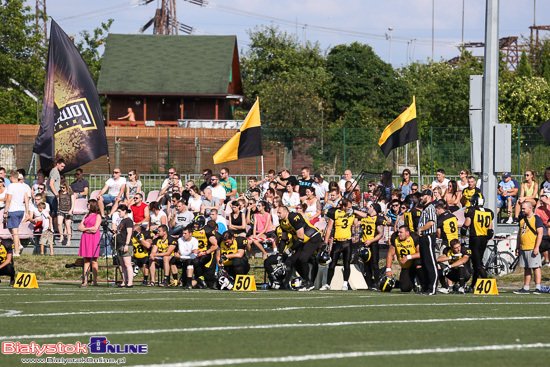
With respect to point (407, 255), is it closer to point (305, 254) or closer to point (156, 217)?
point (305, 254)

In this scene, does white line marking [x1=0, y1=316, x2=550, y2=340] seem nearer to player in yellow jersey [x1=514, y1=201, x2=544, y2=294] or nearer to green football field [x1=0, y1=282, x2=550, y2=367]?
green football field [x1=0, y1=282, x2=550, y2=367]

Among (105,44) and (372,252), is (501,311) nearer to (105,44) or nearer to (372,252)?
(372,252)

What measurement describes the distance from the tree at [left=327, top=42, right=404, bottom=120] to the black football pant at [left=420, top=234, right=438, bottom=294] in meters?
41.7

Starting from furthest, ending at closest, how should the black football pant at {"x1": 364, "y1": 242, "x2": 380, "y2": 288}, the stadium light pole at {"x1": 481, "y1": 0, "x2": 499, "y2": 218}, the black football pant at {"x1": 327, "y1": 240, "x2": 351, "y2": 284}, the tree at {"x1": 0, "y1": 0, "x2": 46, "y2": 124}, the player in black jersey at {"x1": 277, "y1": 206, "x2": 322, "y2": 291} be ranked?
the tree at {"x1": 0, "y1": 0, "x2": 46, "y2": 124} < the stadium light pole at {"x1": 481, "y1": 0, "x2": 499, "y2": 218} < the black football pant at {"x1": 364, "y1": 242, "x2": 380, "y2": 288} < the black football pant at {"x1": 327, "y1": 240, "x2": 351, "y2": 284} < the player in black jersey at {"x1": 277, "y1": 206, "x2": 322, "y2": 291}

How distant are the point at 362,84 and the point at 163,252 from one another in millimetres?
40544

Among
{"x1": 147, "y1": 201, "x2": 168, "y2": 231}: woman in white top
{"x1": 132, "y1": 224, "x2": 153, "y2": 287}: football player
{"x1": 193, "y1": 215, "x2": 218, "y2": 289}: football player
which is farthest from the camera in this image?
{"x1": 147, "y1": 201, "x2": 168, "y2": 231}: woman in white top

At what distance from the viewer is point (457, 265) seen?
15836 millimetres

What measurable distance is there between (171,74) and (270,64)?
623 inches

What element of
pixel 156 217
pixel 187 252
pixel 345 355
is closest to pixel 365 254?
pixel 187 252

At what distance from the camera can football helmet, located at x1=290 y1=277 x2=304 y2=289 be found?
16752 millimetres

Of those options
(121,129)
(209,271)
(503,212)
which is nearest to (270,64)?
(121,129)

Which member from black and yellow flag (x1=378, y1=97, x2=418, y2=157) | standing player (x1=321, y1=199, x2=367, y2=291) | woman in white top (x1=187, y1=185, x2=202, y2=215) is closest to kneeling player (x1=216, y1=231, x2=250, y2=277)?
standing player (x1=321, y1=199, x2=367, y2=291)

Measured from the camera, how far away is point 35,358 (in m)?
7.44

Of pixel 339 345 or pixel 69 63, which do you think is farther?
pixel 69 63
